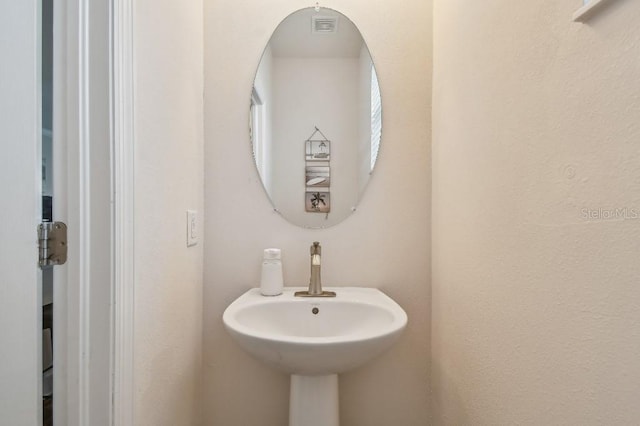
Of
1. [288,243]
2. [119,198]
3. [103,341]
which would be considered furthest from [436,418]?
[119,198]

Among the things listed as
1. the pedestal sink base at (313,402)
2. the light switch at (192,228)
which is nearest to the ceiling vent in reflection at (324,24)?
the light switch at (192,228)

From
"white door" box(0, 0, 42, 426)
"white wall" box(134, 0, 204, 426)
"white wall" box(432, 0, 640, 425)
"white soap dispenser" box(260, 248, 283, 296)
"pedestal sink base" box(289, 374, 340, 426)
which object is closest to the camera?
"white wall" box(432, 0, 640, 425)

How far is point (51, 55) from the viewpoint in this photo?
67cm

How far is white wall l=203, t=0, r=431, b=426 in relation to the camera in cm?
123

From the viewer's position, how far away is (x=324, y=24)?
4.13 ft

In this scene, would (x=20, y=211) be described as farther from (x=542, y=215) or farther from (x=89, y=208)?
(x=542, y=215)

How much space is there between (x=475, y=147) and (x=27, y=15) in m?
1.01

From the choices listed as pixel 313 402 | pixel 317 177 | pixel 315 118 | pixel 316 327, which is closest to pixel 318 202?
pixel 317 177

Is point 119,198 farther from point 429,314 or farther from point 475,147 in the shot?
point 429,314

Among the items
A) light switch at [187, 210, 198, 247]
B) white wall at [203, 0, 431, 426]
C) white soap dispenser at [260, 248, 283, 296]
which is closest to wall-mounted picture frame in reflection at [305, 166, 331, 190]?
white wall at [203, 0, 431, 426]

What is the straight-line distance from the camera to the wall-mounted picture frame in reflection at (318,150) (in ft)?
4.19

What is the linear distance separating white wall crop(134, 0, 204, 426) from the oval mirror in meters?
0.25

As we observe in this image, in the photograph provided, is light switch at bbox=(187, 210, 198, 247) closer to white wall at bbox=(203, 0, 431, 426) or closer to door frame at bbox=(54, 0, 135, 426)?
white wall at bbox=(203, 0, 431, 426)

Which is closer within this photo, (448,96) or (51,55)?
(51,55)
